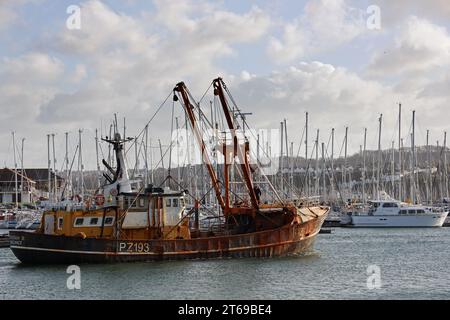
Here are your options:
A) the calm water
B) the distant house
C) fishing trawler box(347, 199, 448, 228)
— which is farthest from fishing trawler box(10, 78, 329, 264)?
the distant house

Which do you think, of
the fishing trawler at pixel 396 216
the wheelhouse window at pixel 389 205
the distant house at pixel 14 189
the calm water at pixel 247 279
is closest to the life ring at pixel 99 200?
the calm water at pixel 247 279

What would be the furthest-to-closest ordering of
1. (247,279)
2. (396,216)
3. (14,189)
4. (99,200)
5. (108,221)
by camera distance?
(14,189), (396,216), (99,200), (108,221), (247,279)

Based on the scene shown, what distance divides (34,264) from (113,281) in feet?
20.7

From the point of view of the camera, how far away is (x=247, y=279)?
3353 cm

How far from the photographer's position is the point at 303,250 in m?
44.3

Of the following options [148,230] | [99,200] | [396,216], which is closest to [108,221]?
[99,200]

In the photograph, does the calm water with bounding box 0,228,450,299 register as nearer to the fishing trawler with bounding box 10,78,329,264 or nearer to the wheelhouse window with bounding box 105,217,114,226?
the fishing trawler with bounding box 10,78,329,264

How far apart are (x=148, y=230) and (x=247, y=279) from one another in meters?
7.82

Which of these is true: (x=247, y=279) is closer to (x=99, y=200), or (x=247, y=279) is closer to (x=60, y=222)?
(x=99, y=200)

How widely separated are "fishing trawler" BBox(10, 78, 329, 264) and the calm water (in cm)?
67

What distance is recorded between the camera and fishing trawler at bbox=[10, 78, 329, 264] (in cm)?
3722

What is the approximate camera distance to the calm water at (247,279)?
2991cm

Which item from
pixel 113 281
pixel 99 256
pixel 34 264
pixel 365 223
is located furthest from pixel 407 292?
pixel 365 223

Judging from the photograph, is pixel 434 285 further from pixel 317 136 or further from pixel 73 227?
pixel 317 136
